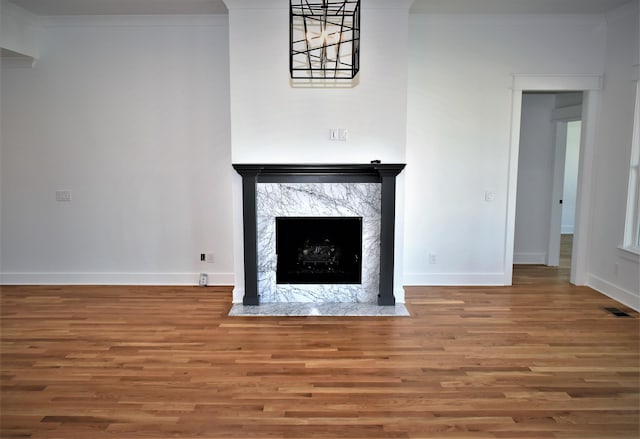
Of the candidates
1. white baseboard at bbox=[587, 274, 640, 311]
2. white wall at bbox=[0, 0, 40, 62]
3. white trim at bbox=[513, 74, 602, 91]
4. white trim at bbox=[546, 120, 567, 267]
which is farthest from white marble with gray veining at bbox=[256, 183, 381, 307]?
white trim at bbox=[546, 120, 567, 267]

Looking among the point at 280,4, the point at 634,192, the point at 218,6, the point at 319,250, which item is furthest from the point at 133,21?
the point at 634,192

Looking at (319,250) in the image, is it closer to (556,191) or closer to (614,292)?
(614,292)

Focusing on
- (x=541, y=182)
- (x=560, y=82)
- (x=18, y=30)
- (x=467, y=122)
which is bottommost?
(x=541, y=182)

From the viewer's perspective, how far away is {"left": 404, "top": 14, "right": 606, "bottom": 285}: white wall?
486cm

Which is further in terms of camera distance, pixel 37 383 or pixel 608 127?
pixel 608 127

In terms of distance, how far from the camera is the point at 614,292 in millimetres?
4723

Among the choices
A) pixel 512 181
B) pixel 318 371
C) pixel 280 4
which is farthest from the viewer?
pixel 512 181

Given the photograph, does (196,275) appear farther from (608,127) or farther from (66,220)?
(608,127)

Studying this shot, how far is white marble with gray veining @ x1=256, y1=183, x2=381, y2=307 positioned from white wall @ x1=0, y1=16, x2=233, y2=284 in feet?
2.68

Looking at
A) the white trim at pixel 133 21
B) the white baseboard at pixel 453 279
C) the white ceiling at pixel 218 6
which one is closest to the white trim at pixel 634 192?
the white ceiling at pixel 218 6

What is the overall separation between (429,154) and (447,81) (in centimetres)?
80

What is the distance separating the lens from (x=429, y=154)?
16.4ft

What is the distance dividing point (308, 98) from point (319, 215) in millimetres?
1132

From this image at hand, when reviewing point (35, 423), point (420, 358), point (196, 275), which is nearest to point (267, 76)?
point (196, 275)
